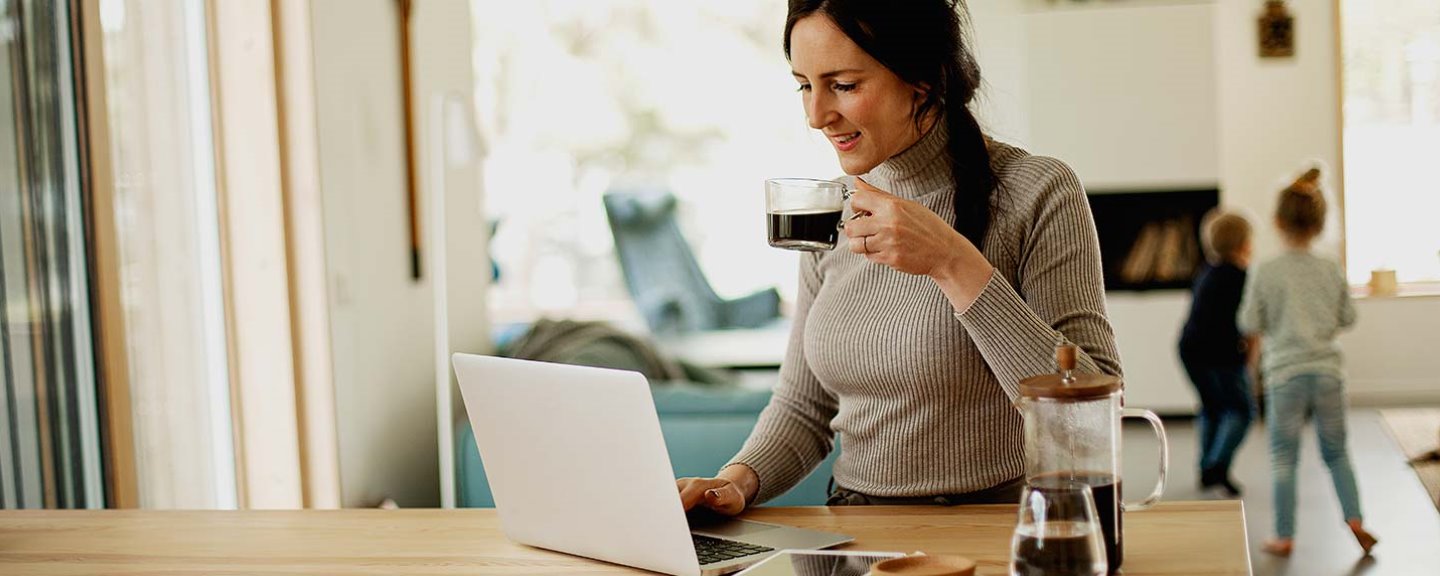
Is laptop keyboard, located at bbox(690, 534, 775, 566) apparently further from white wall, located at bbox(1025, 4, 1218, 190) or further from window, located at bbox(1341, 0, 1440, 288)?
window, located at bbox(1341, 0, 1440, 288)

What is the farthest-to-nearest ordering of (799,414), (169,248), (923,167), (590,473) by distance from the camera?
(169,248) < (799,414) < (923,167) < (590,473)

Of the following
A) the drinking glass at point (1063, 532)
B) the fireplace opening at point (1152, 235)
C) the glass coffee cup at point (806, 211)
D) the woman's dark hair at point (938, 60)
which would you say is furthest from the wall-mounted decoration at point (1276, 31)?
the drinking glass at point (1063, 532)

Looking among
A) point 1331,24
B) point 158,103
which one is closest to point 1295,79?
point 1331,24

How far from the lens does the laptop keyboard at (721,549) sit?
145cm

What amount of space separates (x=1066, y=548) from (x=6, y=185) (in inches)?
83.4

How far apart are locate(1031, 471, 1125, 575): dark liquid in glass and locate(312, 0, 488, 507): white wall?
2494 millimetres

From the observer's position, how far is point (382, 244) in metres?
3.84

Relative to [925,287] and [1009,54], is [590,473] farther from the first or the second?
[1009,54]

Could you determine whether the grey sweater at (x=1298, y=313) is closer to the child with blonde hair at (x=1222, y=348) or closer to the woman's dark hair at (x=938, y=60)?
the child with blonde hair at (x=1222, y=348)

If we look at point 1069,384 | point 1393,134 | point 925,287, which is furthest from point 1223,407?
point 1069,384

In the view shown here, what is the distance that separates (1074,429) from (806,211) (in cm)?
42

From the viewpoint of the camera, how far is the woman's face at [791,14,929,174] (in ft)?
5.31

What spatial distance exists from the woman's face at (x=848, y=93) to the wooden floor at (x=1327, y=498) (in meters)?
2.49

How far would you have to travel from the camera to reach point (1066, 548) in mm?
1155
